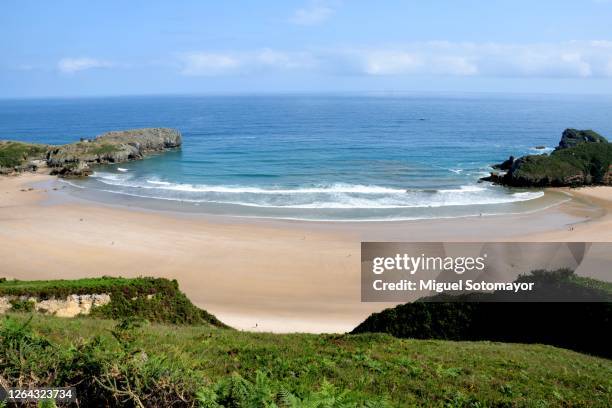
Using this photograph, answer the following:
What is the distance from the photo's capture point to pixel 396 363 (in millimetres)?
11383

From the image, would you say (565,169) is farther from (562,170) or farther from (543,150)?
(543,150)

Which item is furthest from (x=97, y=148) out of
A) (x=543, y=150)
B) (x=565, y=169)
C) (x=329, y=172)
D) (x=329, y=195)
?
(x=543, y=150)

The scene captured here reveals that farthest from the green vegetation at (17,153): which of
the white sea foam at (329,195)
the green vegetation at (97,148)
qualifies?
the white sea foam at (329,195)

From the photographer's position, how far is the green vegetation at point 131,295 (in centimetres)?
1847

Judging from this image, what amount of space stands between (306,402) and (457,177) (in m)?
56.9

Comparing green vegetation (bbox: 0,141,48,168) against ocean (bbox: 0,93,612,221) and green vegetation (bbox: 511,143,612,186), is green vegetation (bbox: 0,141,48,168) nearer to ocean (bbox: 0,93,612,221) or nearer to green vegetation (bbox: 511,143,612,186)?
ocean (bbox: 0,93,612,221)

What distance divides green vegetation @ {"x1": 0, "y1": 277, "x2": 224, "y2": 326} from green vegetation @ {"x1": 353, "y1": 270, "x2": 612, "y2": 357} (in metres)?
7.15

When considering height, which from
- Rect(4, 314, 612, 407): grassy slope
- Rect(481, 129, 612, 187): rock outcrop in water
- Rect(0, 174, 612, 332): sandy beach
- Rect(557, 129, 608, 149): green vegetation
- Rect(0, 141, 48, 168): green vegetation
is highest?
Rect(557, 129, 608, 149): green vegetation

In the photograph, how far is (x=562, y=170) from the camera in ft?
185

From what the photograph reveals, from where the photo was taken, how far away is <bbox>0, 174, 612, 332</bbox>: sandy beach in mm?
24938

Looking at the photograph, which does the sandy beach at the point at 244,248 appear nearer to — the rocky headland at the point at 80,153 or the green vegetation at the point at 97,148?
the rocky headland at the point at 80,153

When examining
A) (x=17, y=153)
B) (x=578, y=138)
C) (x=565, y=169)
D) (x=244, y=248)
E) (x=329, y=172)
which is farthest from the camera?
(x=578, y=138)

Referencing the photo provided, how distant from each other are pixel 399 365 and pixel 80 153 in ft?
226

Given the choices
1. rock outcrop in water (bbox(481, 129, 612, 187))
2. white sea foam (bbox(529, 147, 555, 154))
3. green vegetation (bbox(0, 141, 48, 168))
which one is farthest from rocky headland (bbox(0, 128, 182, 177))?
white sea foam (bbox(529, 147, 555, 154))
